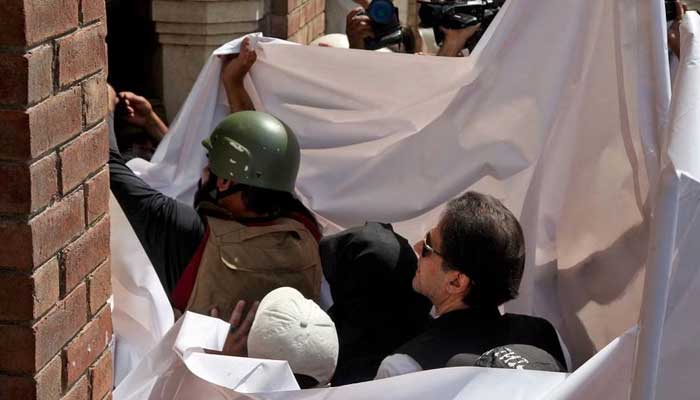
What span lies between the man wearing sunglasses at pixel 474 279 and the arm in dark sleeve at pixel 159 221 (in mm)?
1021

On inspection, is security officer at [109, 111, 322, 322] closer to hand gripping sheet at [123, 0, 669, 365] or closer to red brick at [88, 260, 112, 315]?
hand gripping sheet at [123, 0, 669, 365]

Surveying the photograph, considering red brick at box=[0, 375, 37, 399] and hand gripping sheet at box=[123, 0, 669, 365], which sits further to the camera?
hand gripping sheet at box=[123, 0, 669, 365]

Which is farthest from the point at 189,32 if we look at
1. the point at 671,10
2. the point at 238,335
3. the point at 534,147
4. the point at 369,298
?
the point at 238,335

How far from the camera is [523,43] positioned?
4.18 metres

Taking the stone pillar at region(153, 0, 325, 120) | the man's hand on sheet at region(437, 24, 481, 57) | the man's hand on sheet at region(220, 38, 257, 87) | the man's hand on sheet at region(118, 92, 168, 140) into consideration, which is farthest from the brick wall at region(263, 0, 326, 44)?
the man's hand on sheet at region(220, 38, 257, 87)

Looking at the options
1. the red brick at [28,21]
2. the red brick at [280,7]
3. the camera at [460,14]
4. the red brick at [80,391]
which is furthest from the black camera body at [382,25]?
the red brick at [28,21]

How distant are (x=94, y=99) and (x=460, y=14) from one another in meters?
3.75

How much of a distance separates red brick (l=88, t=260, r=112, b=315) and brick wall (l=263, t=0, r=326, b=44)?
519cm

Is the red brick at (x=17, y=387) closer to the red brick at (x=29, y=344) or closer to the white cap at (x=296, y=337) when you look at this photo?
the red brick at (x=29, y=344)

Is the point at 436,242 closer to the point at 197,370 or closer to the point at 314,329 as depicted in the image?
the point at 314,329

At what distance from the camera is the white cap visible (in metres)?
2.87

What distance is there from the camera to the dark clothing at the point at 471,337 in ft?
9.79

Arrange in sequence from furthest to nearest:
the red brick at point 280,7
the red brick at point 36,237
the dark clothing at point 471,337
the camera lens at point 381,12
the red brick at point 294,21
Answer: the red brick at point 294,21, the red brick at point 280,7, the camera lens at point 381,12, the dark clothing at point 471,337, the red brick at point 36,237

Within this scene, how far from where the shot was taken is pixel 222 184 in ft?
12.8
